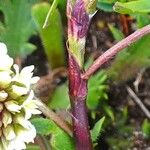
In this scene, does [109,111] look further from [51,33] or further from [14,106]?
[14,106]

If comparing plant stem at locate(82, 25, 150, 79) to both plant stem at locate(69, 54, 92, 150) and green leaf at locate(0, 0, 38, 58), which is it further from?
green leaf at locate(0, 0, 38, 58)

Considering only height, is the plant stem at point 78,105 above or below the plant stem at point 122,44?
below

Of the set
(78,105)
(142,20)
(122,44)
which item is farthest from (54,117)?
(142,20)

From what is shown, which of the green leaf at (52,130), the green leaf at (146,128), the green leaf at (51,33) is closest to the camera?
the green leaf at (52,130)

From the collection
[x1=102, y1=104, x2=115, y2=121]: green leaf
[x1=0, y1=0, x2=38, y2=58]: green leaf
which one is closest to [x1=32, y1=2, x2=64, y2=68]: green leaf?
[x1=0, y1=0, x2=38, y2=58]: green leaf

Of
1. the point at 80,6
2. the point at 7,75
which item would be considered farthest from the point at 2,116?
the point at 80,6

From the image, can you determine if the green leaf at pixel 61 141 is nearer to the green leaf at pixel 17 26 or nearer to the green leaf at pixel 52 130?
the green leaf at pixel 52 130

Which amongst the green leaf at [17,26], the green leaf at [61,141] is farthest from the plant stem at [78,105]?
the green leaf at [17,26]
